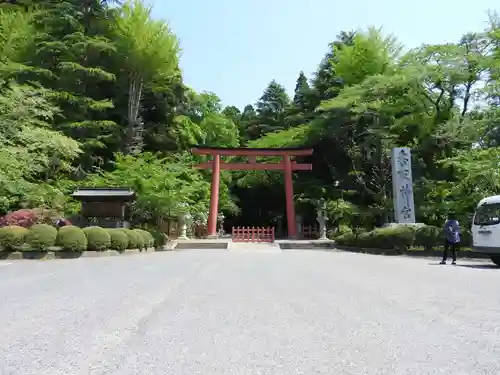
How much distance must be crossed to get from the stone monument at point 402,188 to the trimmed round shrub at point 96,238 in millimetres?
11715

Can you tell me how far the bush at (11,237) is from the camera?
14062mm

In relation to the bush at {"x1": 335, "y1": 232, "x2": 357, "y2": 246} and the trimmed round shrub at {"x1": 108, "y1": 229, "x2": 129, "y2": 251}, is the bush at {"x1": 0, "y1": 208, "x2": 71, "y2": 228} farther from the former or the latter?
the bush at {"x1": 335, "y1": 232, "x2": 357, "y2": 246}

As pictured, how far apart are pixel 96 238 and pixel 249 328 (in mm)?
11980

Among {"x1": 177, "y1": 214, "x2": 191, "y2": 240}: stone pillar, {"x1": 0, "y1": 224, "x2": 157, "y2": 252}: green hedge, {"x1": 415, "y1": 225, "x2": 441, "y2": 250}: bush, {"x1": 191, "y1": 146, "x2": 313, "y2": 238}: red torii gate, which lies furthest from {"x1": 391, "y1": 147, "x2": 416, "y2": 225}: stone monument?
{"x1": 177, "y1": 214, "x2": 191, "y2": 240}: stone pillar

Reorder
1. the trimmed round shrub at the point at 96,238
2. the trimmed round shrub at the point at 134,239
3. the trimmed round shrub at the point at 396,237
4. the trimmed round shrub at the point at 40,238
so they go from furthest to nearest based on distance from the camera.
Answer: the trimmed round shrub at the point at 134,239
the trimmed round shrub at the point at 396,237
the trimmed round shrub at the point at 96,238
the trimmed round shrub at the point at 40,238

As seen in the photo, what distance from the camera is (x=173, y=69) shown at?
30.3 metres

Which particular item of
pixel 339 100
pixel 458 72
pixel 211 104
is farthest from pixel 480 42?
pixel 211 104

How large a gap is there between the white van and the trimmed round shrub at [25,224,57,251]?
12.1 metres

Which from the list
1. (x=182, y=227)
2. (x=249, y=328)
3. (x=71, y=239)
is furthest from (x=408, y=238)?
(x=182, y=227)

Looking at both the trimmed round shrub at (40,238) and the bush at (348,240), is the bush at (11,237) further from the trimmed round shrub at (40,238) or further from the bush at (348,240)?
the bush at (348,240)

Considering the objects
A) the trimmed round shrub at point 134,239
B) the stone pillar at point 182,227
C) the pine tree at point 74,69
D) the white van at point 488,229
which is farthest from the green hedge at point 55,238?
the pine tree at point 74,69

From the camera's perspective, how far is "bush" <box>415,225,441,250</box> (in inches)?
638

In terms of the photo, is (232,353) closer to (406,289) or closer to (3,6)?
(406,289)

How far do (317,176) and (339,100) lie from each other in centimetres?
866
